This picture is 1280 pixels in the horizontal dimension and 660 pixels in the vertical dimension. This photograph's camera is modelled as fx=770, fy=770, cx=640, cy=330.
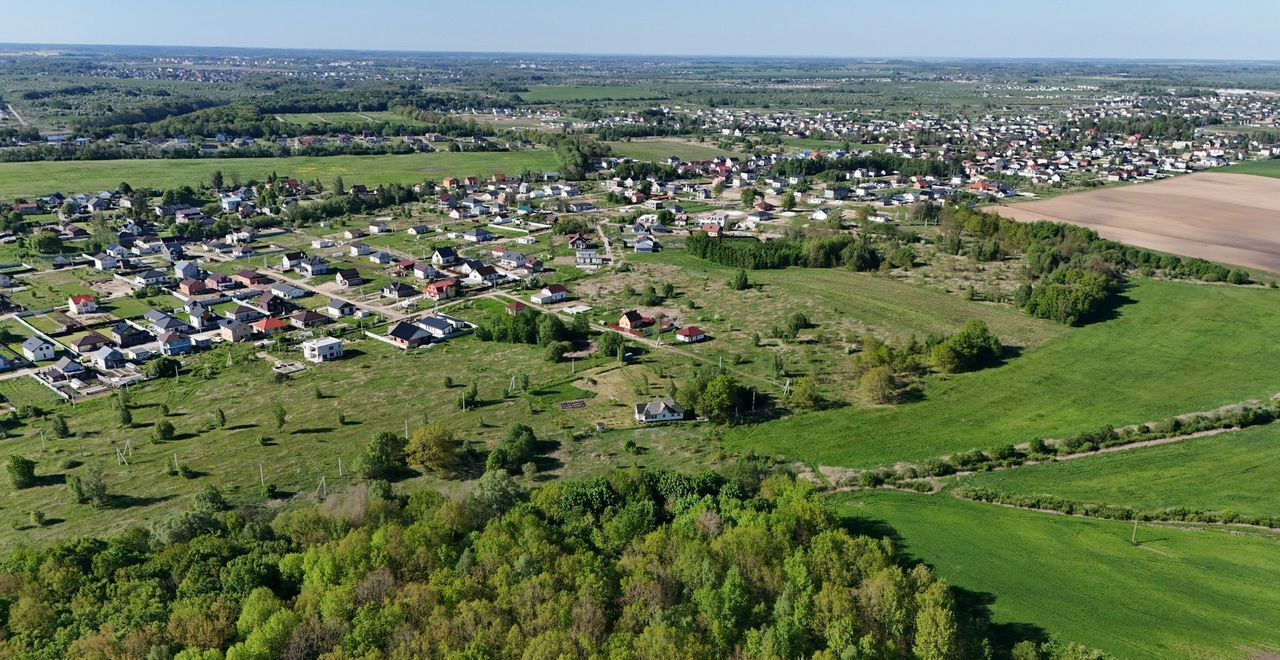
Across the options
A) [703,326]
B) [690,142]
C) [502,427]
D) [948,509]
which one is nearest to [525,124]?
[690,142]

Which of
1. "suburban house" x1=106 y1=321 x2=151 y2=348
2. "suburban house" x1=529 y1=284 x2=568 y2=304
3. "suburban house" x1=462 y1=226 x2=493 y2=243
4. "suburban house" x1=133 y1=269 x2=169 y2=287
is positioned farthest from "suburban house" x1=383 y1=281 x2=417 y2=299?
"suburban house" x1=133 y1=269 x2=169 y2=287

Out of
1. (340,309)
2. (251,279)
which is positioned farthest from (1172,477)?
(251,279)

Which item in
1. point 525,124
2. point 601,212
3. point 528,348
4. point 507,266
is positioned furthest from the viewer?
point 525,124

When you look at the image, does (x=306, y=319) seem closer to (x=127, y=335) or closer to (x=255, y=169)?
(x=127, y=335)

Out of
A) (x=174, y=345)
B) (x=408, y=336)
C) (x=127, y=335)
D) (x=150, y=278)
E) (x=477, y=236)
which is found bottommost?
(x=174, y=345)

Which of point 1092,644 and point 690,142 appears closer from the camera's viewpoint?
point 1092,644

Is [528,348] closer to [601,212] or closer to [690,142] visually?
[601,212]
